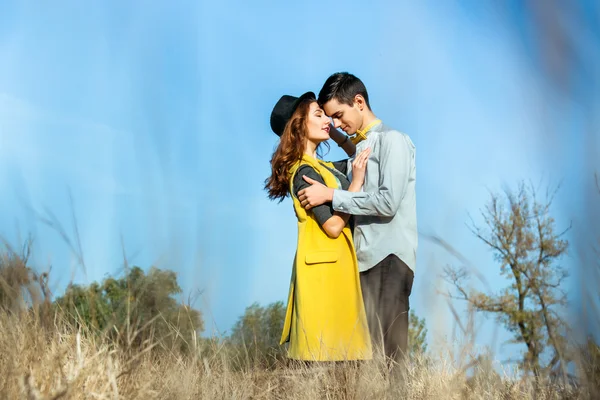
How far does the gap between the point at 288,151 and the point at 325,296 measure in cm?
84

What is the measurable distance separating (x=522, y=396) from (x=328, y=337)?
984mm

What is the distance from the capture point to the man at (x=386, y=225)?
2.97m

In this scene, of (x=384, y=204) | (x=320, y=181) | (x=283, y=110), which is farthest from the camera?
(x=283, y=110)

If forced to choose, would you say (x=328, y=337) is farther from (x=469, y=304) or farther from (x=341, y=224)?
(x=469, y=304)

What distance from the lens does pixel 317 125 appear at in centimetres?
335

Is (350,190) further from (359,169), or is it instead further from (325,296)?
(325,296)

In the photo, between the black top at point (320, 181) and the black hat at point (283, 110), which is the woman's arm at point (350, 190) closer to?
the black top at point (320, 181)

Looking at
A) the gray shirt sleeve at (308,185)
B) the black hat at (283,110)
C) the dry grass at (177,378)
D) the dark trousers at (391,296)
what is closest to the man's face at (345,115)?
the black hat at (283,110)

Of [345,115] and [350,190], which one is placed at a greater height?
[345,115]

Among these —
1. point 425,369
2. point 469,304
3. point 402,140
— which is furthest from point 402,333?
point 469,304

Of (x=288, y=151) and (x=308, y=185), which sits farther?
(x=288, y=151)

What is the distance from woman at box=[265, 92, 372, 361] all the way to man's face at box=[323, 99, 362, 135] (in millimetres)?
259

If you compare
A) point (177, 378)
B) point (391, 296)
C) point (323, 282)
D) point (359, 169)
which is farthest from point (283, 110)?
point (177, 378)

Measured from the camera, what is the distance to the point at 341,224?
3.04m
